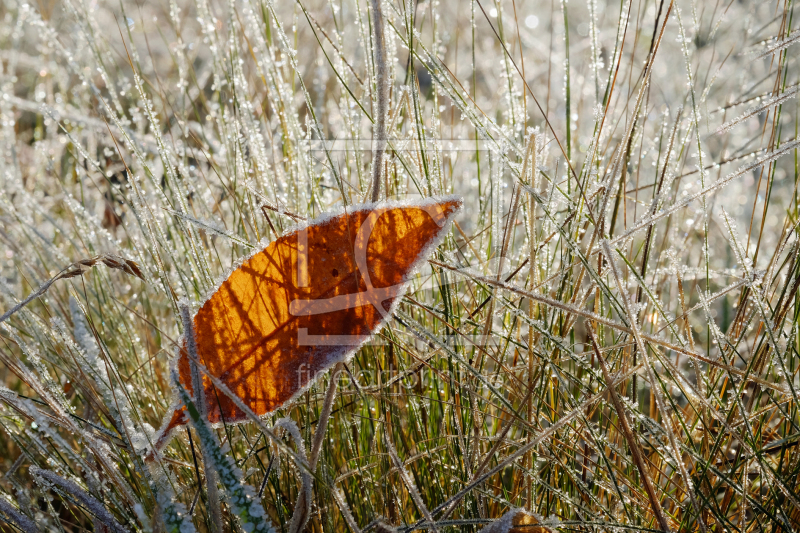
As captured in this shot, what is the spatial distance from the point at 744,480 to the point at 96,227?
3.71ft

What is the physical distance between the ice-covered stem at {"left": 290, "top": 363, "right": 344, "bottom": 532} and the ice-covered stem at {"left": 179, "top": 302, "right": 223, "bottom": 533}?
81 millimetres

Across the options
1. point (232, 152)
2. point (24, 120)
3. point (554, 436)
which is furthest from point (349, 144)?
point (24, 120)

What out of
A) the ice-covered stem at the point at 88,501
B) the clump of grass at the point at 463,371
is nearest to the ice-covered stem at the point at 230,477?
the clump of grass at the point at 463,371

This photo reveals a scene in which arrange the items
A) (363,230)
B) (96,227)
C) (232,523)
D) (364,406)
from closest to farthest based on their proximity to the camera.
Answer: (363,230) < (232,523) < (364,406) < (96,227)

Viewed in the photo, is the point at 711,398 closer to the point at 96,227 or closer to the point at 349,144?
the point at 349,144

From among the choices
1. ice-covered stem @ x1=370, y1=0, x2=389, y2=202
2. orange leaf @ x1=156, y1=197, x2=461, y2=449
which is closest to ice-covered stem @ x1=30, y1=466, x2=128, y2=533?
orange leaf @ x1=156, y1=197, x2=461, y2=449

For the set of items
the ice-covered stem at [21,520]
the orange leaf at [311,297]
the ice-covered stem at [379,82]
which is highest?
the ice-covered stem at [379,82]

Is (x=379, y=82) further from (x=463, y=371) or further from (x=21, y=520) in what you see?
(x=21, y=520)

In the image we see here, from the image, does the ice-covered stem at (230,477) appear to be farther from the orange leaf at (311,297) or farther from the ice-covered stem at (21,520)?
the ice-covered stem at (21,520)

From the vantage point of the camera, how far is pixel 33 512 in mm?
788

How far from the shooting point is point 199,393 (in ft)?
1.93

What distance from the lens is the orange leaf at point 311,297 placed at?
598mm

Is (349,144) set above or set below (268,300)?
above

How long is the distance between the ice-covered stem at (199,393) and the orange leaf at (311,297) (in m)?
0.03
